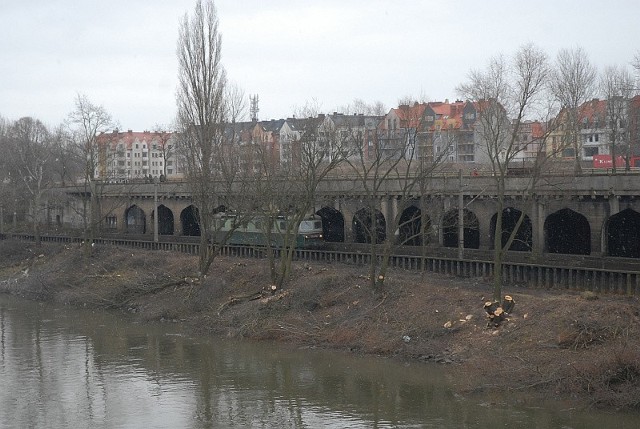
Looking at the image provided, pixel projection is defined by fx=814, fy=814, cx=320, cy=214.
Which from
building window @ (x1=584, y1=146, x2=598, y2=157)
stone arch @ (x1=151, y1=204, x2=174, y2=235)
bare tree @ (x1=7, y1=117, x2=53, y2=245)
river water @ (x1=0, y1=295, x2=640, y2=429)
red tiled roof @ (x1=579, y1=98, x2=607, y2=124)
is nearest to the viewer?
river water @ (x1=0, y1=295, x2=640, y2=429)

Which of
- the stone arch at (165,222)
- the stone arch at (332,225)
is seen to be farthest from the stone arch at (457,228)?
the stone arch at (165,222)

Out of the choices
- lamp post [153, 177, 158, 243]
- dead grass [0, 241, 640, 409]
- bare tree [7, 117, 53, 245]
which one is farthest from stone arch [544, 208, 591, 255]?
bare tree [7, 117, 53, 245]

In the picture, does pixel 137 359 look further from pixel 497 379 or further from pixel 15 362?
pixel 497 379

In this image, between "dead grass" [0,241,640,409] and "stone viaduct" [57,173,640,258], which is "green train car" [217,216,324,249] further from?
"dead grass" [0,241,640,409]

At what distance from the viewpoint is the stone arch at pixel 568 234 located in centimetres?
4984

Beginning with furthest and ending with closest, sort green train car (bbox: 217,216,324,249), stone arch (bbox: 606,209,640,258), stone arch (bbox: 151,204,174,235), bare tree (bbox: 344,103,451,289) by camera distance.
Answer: stone arch (bbox: 151,204,174,235) < green train car (bbox: 217,216,324,249) < stone arch (bbox: 606,209,640,258) < bare tree (bbox: 344,103,451,289)

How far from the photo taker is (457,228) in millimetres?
50625

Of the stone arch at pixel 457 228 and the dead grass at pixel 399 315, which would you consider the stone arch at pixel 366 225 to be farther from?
the dead grass at pixel 399 315

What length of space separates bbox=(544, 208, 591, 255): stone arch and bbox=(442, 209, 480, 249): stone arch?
4601 mm

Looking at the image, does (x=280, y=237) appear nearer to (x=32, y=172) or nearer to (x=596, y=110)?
(x=596, y=110)

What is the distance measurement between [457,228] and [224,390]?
26227mm

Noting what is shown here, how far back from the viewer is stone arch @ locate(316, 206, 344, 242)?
2486 inches

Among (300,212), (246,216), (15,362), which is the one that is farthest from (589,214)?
(15,362)

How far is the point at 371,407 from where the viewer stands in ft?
83.9
